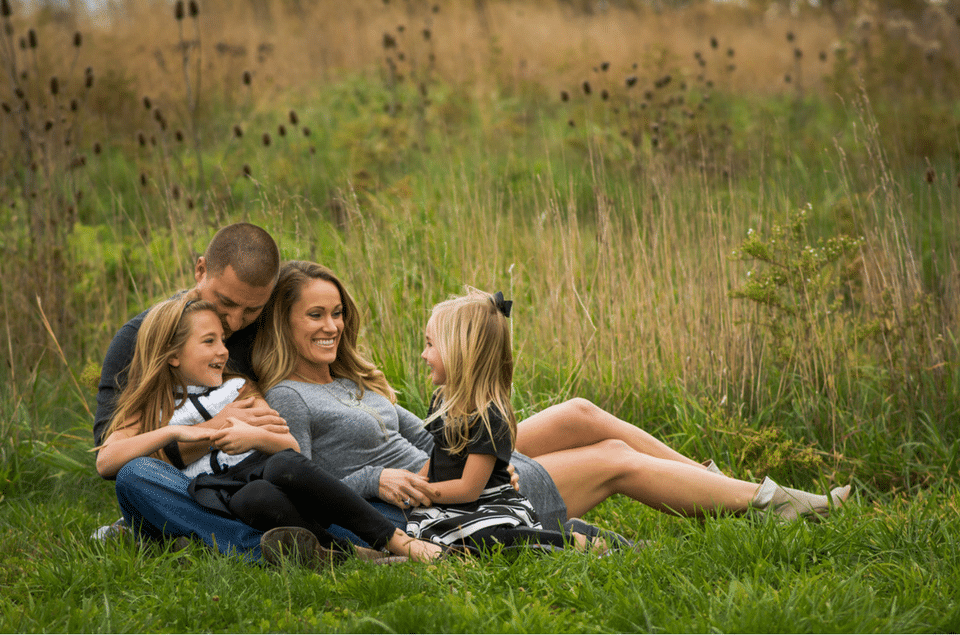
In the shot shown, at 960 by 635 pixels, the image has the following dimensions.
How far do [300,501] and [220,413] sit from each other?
0.42 metres

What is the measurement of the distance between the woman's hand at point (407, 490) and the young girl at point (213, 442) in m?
0.11

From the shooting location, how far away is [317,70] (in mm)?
10688

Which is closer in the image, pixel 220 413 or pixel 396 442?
pixel 220 413

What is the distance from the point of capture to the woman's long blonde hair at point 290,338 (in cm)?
283

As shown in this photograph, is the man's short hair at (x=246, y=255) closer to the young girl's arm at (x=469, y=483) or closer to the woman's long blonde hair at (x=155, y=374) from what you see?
the woman's long blonde hair at (x=155, y=374)

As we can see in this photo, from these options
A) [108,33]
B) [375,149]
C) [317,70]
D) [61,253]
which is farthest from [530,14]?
[61,253]

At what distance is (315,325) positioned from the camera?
2799mm

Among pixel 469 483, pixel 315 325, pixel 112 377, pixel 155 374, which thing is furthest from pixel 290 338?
pixel 469 483

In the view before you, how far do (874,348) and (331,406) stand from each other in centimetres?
279

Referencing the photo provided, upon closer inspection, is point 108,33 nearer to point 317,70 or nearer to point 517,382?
point 317,70

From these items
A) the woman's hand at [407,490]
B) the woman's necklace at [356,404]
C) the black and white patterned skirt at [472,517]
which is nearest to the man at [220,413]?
the woman's necklace at [356,404]

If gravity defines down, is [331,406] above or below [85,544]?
above

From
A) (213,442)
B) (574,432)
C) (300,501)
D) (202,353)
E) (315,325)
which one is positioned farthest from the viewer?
(574,432)

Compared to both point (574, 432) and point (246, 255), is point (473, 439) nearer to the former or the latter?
point (574, 432)
